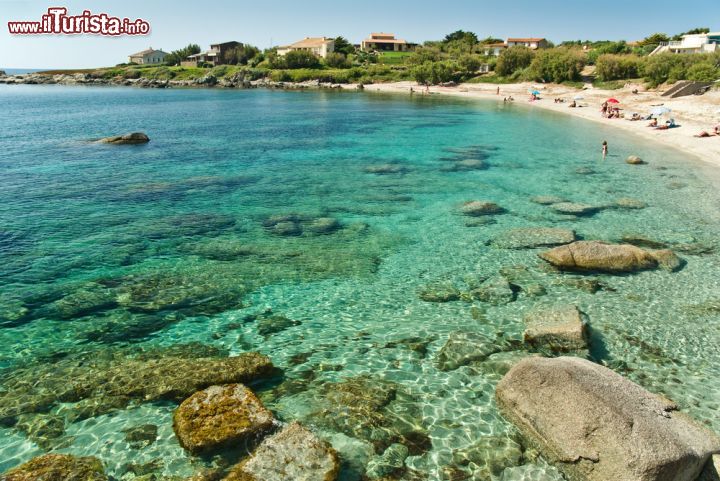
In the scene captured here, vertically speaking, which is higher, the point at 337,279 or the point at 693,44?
the point at 693,44

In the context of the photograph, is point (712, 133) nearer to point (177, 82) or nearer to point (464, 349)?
point (464, 349)

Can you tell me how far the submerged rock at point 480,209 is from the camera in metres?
26.7

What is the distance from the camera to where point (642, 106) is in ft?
231

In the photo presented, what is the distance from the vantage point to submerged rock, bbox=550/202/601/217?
2663cm

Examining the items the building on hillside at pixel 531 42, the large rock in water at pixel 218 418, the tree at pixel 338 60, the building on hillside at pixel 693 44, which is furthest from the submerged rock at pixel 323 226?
the building on hillside at pixel 531 42

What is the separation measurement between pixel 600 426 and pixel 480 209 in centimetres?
1873

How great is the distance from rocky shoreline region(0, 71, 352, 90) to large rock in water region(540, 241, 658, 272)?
133374 millimetres

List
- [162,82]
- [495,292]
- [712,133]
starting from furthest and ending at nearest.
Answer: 1. [162,82]
2. [712,133]
3. [495,292]

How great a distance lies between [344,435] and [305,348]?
159 inches

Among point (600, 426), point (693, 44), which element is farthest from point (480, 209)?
point (693, 44)

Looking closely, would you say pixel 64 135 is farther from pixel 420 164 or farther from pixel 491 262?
pixel 491 262

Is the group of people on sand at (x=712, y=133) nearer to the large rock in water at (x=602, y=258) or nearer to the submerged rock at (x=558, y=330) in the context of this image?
the large rock in water at (x=602, y=258)

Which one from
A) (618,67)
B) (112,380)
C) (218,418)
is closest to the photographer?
(218,418)

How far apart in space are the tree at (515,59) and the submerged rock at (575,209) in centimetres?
10804
